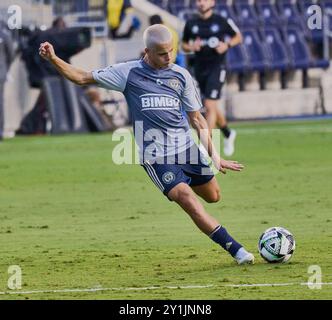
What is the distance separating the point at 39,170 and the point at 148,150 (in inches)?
412

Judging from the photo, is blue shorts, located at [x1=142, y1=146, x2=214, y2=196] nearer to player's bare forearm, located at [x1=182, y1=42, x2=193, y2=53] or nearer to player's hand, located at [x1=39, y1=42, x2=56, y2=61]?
player's hand, located at [x1=39, y1=42, x2=56, y2=61]

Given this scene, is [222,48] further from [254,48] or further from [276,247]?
[254,48]

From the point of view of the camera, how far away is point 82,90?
30328 mm

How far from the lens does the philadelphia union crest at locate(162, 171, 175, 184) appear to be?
38.3 ft

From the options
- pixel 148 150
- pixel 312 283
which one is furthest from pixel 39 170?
pixel 312 283

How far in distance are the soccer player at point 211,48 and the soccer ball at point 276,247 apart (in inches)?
435

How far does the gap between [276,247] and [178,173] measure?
1.12 m

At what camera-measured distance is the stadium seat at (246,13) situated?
129 feet

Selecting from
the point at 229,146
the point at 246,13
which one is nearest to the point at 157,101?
the point at 229,146

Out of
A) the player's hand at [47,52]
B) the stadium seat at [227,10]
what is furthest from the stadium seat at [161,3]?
the player's hand at [47,52]

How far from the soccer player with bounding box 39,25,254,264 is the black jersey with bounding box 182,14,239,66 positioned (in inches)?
445

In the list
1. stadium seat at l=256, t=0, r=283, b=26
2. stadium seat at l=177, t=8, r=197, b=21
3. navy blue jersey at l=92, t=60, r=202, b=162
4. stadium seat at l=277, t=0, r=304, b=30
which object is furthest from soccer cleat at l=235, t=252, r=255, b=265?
stadium seat at l=277, t=0, r=304, b=30

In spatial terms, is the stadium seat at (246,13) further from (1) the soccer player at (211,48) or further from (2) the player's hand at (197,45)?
(2) the player's hand at (197,45)

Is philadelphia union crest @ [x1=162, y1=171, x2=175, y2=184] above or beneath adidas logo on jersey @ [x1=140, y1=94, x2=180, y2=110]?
beneath
